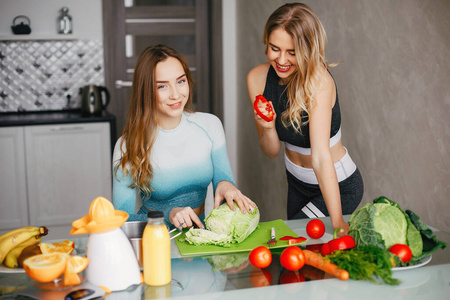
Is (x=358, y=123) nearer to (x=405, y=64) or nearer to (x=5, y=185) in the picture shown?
(x=405, y=64)

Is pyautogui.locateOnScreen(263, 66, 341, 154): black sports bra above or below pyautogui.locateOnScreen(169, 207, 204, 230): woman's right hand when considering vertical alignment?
above

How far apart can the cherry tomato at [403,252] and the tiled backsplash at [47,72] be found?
3760 millimetres

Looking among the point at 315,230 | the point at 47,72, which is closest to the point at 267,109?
the point at 315,230

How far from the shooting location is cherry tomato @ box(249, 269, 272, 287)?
1.22 m

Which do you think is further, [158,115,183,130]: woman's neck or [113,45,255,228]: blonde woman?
[158,115,183,130]: woman's neck

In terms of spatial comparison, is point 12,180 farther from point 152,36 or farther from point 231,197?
point 231,197

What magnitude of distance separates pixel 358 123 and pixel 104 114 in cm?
242

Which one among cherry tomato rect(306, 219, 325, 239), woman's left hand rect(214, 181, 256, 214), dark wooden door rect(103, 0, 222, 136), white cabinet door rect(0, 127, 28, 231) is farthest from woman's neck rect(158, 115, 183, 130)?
dark wooden door rect(103, 0, 222, 136)

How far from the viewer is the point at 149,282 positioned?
1.20 meters

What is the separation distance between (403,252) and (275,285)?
0.36m

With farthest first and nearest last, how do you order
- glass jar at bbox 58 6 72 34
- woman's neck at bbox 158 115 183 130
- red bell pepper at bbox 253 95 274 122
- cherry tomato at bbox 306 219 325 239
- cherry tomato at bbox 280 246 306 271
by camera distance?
glass jar at bbox 58 6 72 34 < woman's neck at bbox 158 115 183 130 < red bell pepper at bbox 253 95 274 122 < cherry tomato at bbox 306 219 325 239 < cherry tomato at bbox 280 246 306 271

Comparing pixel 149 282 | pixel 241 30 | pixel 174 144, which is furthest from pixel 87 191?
pixel 149 282

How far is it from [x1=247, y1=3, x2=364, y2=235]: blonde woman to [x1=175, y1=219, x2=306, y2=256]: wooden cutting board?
19 centimetres

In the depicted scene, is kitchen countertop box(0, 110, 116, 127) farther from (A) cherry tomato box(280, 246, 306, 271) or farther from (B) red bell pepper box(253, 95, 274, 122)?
(A) cherry tomato box(280, 246, 306, 271)
